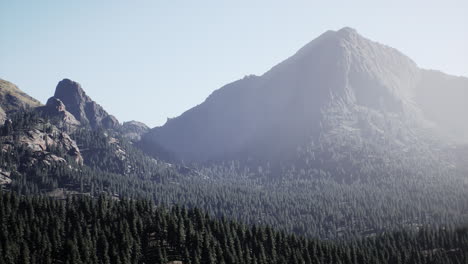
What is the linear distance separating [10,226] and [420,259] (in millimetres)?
160103

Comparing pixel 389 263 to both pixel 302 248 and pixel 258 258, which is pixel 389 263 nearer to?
pixel 302 248

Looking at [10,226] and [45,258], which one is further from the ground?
[10,226]

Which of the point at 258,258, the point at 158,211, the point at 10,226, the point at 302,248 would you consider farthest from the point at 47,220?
the point at 302,248

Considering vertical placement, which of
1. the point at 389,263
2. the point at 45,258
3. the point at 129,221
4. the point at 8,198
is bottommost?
the point at 389,263

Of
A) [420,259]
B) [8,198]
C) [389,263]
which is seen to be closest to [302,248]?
[389,263]

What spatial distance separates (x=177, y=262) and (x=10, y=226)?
6584 cm

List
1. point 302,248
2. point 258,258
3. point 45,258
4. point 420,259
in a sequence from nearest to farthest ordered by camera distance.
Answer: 1. point 45,258
2. point 258,258
3. point 302,248
4. point 420,259

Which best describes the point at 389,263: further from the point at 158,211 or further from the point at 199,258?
the point at 158,211

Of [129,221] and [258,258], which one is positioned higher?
[129,221]

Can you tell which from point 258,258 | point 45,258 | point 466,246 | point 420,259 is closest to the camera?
point 45,258

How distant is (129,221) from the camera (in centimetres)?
16412

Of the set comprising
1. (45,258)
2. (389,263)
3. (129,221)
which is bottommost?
(389,263)

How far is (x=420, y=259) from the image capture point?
580 ft

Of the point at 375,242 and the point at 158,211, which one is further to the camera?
the point at 375,242
